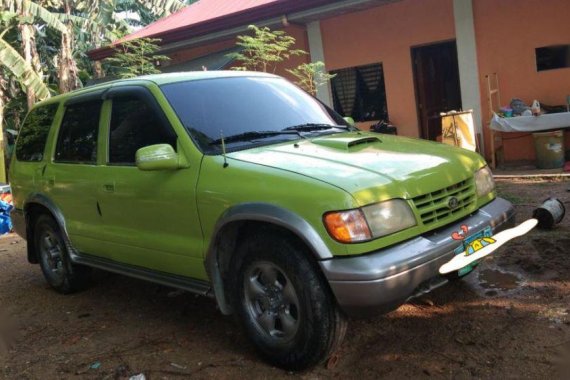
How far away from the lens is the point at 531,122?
29.1 ft

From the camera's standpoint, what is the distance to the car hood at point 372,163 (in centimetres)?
309

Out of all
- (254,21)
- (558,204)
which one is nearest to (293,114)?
(558,204)

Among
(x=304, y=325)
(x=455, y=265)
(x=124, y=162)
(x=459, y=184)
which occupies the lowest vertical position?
Result: (x=304, y=325)

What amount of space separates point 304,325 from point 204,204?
38.1 inches

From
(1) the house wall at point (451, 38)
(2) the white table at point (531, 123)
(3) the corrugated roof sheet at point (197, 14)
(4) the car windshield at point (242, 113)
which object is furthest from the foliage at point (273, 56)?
(4) the car windshield at point (242, 113)

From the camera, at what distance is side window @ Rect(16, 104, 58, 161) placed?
528 cm

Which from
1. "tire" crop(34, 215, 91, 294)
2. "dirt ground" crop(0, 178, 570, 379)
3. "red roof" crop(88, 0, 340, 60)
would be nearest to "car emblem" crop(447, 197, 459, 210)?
"dirt ground" crop(0, 178, 570, 379)

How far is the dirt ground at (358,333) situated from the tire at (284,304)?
168 millimetres

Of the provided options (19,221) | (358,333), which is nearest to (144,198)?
(358,333)

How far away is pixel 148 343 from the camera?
4035mm

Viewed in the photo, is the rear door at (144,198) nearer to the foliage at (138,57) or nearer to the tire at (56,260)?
A: the tire at (56,260)

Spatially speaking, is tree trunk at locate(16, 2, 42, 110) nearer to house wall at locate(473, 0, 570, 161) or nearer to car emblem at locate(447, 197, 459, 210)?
house wall at locate(473, 0, 570, 161)

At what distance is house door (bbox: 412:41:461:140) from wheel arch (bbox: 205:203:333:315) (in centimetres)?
789

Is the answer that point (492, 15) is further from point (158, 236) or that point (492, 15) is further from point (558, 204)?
point (158, 236)
